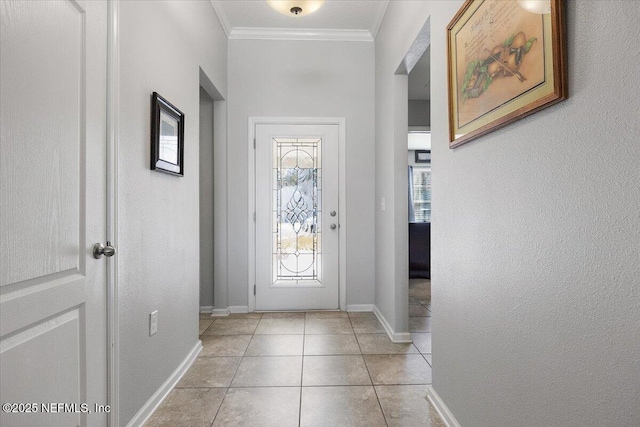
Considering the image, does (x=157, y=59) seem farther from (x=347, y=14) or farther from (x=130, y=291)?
(x=347, y=14)

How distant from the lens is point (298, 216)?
3.48m

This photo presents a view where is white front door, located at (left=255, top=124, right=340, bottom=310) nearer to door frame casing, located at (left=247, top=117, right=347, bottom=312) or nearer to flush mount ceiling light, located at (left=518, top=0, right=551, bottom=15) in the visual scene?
door frame casing, located at (left=247, top=117, right=347, bottom=312)

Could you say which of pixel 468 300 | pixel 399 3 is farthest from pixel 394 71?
pixel 468 300

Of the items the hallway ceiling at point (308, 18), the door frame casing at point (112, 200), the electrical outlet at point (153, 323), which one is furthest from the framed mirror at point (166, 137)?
the hallway ceiling at point (308, 18)

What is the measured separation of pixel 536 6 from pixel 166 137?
1.75 metres

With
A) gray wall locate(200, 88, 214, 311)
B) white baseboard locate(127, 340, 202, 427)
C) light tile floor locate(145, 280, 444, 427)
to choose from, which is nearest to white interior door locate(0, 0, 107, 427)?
white baseboard locate(127, 340, 202, 427)

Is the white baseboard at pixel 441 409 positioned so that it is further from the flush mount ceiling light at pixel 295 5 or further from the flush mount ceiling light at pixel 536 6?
the flush mount ceiling light at pixel 295 5

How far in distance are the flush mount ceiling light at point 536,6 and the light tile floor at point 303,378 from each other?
5.62ft

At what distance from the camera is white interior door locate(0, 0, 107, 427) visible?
0.91 m

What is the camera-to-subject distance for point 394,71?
2680mm

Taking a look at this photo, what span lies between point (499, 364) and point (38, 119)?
65.8 inches

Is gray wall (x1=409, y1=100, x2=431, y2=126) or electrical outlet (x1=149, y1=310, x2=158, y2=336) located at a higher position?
gray wall (x1=409, y1=100, x2=431, y2=126)

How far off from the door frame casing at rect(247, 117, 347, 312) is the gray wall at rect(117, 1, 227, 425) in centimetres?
95

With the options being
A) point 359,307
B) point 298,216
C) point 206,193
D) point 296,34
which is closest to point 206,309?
point 206,193
